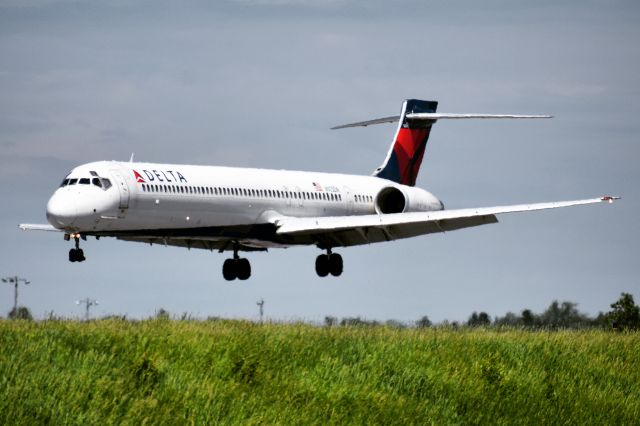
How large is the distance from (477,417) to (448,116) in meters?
Result: 33.2

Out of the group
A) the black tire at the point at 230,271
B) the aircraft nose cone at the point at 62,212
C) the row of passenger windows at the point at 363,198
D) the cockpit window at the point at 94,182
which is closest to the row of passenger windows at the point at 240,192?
the row of passenger windows at the point at 363,198

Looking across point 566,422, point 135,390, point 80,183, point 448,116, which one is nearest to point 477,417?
point 566,422

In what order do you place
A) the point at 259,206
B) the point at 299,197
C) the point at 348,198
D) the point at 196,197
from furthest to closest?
the point at 348,198
the point at 299,197
the point at 259,206
the point at 196,197

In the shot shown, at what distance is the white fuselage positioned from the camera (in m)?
46.3

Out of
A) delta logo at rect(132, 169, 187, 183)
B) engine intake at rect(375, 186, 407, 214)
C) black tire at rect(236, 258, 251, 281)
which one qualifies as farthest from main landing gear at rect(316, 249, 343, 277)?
delta logo at rect(132, 169, 187, 183)

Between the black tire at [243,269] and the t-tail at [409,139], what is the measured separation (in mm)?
11330

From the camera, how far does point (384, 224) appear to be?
54531mm

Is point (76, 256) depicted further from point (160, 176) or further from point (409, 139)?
point (409, 139)

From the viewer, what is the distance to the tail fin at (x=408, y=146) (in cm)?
6525

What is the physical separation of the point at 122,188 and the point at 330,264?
12.9 m

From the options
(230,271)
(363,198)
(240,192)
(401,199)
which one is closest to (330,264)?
(230,271)

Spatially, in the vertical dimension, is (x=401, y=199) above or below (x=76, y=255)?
above

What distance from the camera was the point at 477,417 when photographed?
1294 inches

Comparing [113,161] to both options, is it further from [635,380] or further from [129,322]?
[635,380]
